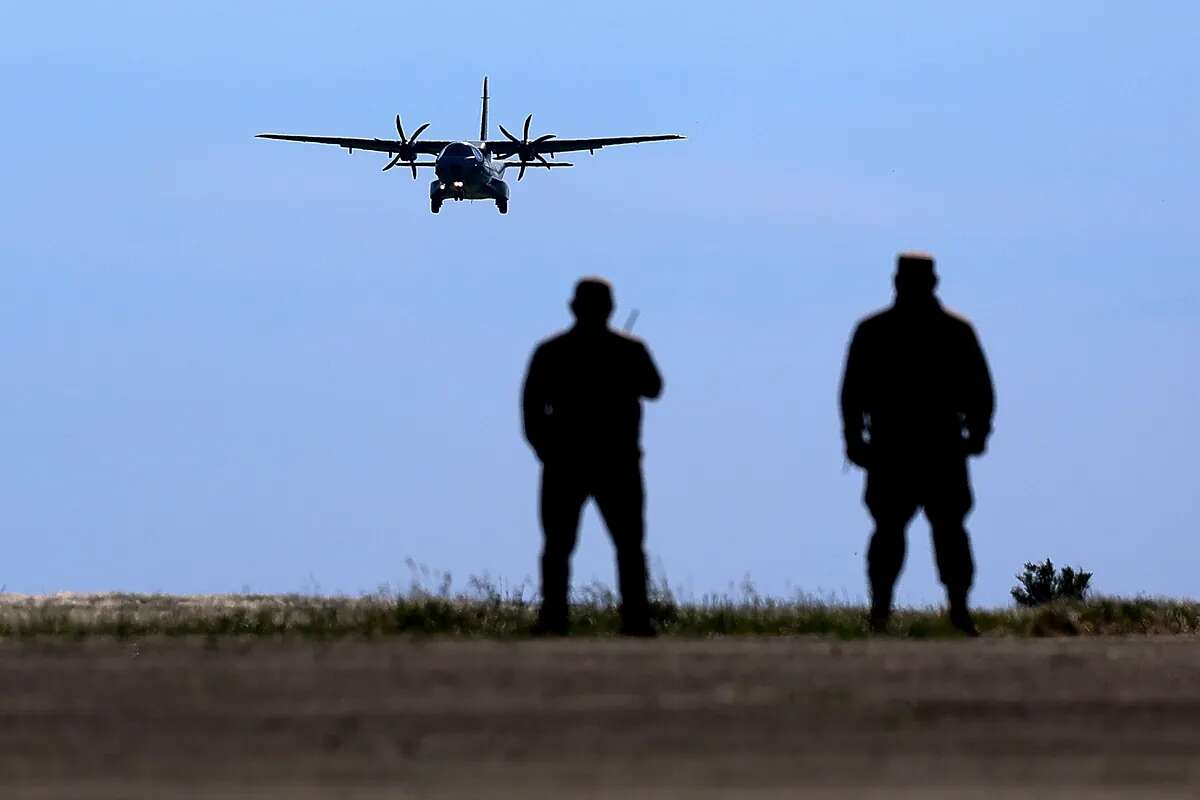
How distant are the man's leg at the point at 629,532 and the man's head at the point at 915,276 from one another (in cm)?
183

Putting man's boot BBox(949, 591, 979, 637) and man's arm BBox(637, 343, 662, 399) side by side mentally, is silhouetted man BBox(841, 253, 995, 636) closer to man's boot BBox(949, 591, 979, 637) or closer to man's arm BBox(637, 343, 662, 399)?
man's boot BBox(949, 591, 979, 637)

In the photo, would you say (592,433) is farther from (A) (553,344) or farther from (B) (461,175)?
(B) (461,175)

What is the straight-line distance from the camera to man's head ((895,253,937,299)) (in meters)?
13.4

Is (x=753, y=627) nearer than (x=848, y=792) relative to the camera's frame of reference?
No

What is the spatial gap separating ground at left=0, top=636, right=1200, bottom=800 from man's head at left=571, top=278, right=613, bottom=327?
276cm

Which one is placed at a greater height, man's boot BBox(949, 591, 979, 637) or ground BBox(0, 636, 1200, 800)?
man's boot BBox(949, 591, 979, 637)

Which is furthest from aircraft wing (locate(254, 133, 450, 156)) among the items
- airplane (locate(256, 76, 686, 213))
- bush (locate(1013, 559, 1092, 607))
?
bush (locate(1013, 559, 1092, 607))

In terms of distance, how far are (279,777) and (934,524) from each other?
325 inches

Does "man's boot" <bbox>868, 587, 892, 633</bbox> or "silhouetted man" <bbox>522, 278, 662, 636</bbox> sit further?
"man's boot" <bbox>868, 587, 892, 633</bbox>

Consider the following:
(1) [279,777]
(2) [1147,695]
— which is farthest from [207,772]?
(2) [1147,695]

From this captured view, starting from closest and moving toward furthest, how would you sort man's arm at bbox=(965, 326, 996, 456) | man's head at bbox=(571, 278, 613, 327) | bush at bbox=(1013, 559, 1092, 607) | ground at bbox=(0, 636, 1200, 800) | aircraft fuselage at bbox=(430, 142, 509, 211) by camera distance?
ground at bbox=(0, 636, 1200, 800) → man's head at bbox=(571, 278, 613, 327) → man's arm at bbox=(965, 326, 996, 456) → bush at bbox=(1013, 559, 1092, 607) → aircraft fuselage at bbox=(430, 142, 509, 211)

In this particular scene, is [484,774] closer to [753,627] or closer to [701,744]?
[701,744]

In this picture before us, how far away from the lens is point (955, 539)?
13617 millimetres

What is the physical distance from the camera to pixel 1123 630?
1692 cm
